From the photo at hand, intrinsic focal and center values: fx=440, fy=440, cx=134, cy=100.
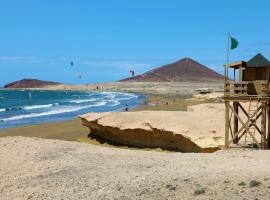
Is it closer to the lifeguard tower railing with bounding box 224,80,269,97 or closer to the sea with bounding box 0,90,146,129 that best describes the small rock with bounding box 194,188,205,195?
the lifeguard tower railing with bounding box 224,80,269,97

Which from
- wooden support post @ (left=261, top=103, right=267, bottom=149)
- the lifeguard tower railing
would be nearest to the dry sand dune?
wooden support post @ (left=261, top=103, right=267, bottom=149)

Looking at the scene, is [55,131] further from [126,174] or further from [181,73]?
[181,73]

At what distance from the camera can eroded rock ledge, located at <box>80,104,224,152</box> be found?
18.8 metres

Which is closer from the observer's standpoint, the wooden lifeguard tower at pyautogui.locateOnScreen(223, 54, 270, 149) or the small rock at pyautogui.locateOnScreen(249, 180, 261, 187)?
the small rock at pyautogui.locateOnScreen(249, 180, 261, 187)

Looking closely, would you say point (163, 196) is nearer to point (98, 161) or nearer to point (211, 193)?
point (211, 193)

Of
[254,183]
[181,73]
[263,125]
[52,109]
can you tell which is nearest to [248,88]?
[263,125]

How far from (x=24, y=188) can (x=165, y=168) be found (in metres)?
4.23

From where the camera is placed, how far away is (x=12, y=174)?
14555 millimetres

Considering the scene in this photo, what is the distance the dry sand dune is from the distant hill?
5699 inches

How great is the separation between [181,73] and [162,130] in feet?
509

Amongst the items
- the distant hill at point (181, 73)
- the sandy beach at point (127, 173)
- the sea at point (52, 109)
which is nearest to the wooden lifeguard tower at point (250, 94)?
the sandy beach at point (127, 173)

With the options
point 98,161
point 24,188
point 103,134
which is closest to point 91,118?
point 103,134

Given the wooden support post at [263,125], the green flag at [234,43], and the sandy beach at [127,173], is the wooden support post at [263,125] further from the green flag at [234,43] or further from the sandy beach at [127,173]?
the green flag at [234,43]

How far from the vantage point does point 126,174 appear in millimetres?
13039
